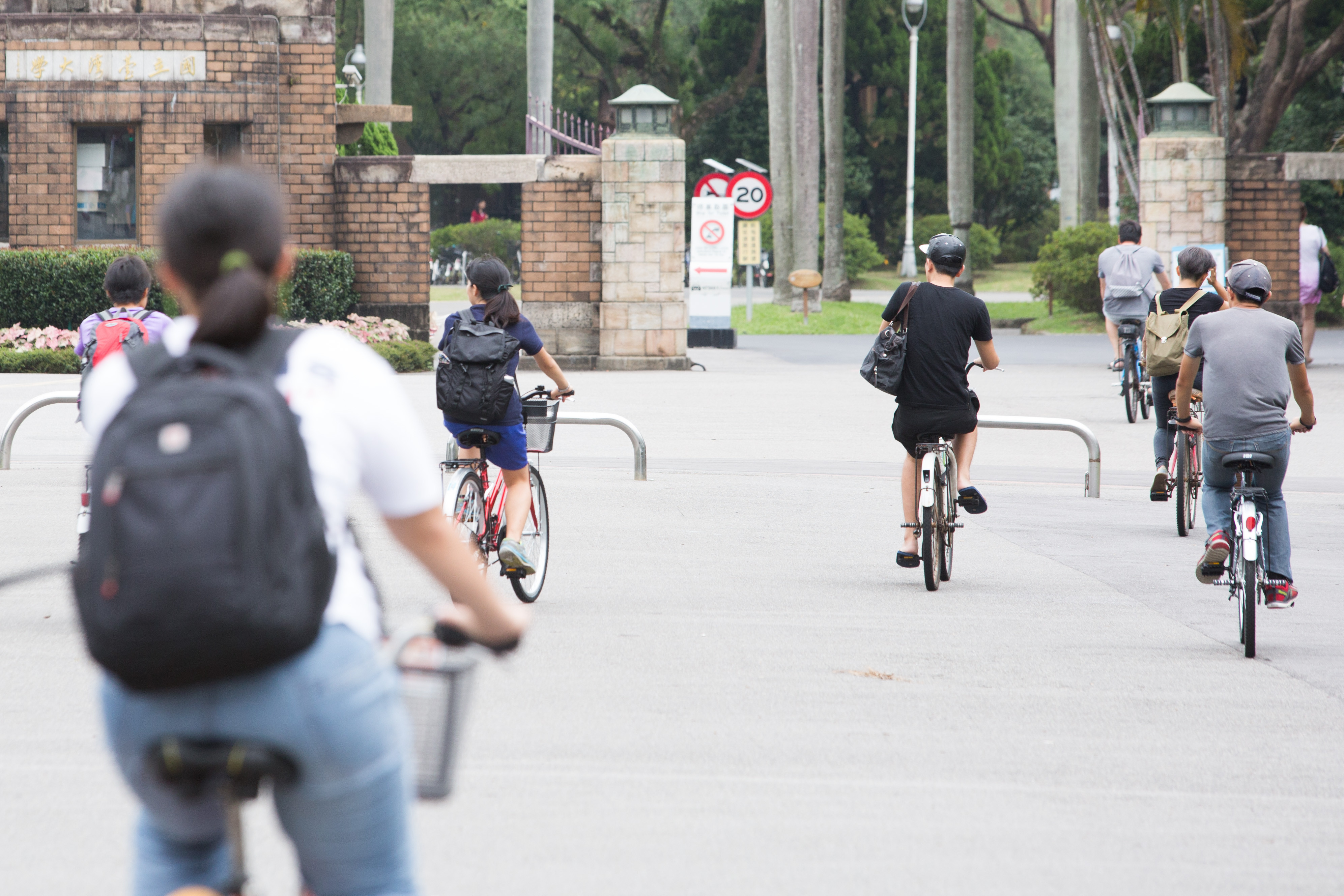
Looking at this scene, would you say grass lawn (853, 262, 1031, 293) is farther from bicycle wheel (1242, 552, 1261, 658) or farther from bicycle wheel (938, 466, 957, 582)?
bicycle wheel (1242, 552, 1261, 658)

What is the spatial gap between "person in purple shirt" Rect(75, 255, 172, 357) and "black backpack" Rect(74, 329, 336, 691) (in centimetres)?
502

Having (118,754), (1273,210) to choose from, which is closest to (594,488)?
(118,754)

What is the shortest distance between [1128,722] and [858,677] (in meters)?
1.09

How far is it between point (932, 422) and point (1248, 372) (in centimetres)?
177

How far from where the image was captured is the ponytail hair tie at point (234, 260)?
94.7 inches

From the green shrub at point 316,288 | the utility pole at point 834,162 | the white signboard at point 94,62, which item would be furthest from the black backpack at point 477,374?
the utility pole at point 834,162

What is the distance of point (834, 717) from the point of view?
235 inches

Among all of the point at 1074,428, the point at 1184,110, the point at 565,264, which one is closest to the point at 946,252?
the point at 1074,428

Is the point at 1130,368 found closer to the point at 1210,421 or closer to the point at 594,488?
the point at 594,488

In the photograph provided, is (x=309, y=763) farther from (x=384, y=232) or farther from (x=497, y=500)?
(x=384, y=232)

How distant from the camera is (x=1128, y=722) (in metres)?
5.97

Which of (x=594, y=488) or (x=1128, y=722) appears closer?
(x=1128, y=722)

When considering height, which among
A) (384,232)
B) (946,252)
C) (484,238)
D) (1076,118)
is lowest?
(946,252)

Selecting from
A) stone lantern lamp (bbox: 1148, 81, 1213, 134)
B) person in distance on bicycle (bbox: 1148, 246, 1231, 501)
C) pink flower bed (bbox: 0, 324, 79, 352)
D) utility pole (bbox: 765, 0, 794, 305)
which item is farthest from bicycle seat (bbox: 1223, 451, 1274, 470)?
utility pole (bbox: 765, 0, 794, 305)
